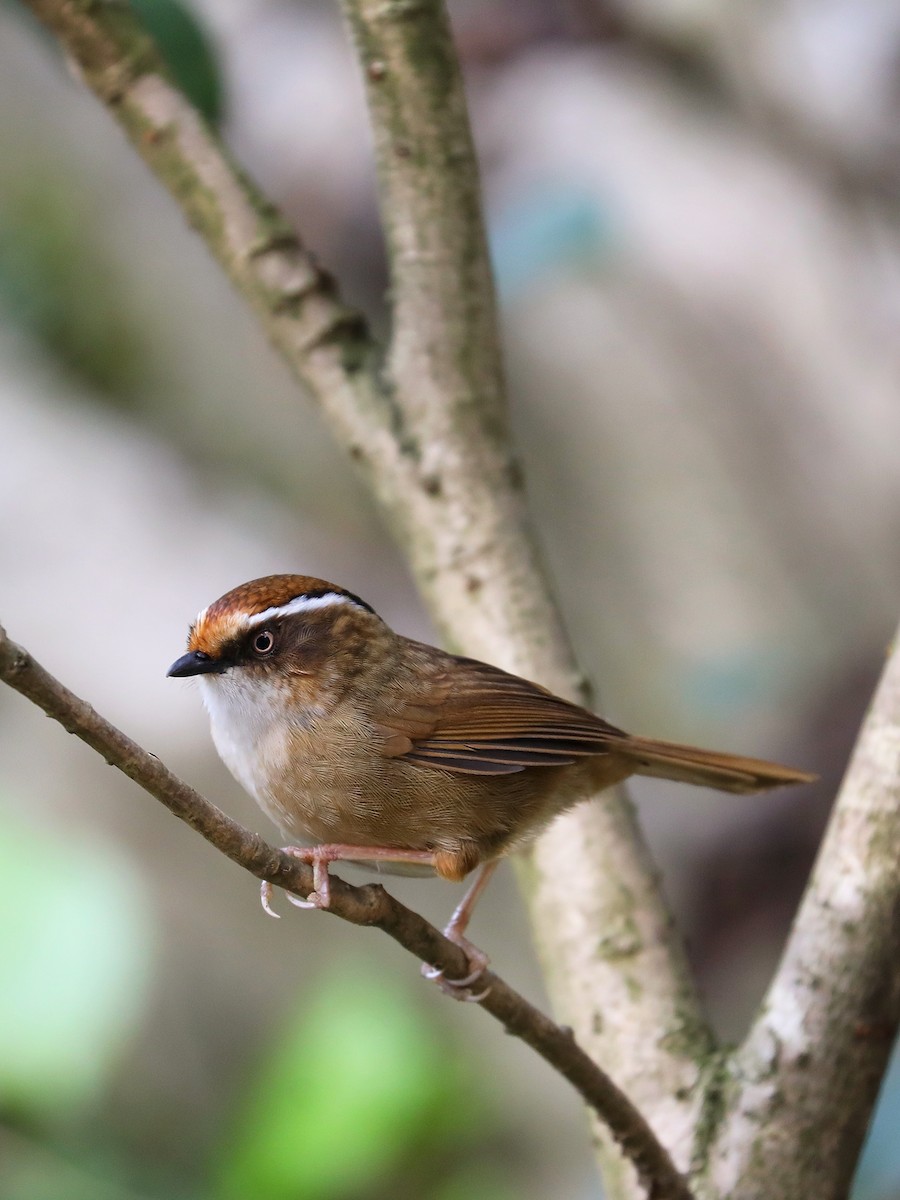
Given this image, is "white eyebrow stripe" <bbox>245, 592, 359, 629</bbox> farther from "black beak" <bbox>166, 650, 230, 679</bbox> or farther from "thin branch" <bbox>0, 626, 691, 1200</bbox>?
"thin branch" <bbox>0, 626, 691, 1200</bbox>

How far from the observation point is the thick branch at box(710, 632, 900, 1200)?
242 cm

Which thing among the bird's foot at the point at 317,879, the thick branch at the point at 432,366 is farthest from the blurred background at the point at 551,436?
the bird's foot at the point at 317,879

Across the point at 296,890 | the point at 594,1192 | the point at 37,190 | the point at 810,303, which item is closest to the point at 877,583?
the point at 810,303

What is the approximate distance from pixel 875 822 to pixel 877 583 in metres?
4.41

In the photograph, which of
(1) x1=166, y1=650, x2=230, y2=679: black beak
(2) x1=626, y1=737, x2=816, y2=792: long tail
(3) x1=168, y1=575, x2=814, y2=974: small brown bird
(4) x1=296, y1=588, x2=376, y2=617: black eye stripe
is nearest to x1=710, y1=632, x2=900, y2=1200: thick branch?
(2) x1=626, y1=737, x2=816, y2=792: long tail

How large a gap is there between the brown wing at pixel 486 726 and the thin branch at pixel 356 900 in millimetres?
523

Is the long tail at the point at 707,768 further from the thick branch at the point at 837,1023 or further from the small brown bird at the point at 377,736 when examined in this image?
the thick branch at the point at 837,1023

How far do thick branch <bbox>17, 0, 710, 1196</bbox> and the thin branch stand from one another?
408 mm

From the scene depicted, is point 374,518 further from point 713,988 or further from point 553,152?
point 713,988

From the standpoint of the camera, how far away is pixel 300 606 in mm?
2730

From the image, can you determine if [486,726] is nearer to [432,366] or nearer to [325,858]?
[325,858]

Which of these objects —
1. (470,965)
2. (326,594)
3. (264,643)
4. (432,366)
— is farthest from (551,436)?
(470,965)

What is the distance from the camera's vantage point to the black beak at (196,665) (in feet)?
8.23

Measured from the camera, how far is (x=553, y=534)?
21.5 feet
